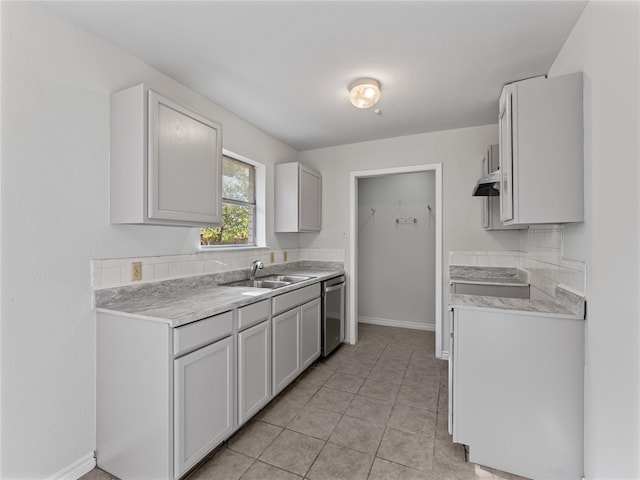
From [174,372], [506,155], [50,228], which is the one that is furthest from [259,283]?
[506,155]

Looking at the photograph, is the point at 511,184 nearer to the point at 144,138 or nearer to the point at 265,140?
the point at 144,138

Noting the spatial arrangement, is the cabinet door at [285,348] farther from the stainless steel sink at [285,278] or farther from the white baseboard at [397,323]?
the white baseboard at [397,323]

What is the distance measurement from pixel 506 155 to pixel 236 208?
2405 millimetres

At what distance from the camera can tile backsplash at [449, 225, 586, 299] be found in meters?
1.74

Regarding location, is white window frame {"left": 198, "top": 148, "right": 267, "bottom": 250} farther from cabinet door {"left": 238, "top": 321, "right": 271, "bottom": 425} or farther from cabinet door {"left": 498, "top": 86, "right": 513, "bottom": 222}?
cabinet door {"left": 498, "top": 86, "right": 513, "bottom": 222}

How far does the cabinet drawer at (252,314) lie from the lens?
6.55 feet

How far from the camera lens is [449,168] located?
3.35 metres

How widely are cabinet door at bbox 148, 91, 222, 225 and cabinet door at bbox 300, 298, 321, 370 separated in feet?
3.98

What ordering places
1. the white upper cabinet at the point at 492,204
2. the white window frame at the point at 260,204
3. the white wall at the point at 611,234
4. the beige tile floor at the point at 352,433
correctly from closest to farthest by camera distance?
the white wall at the point at 611,234 → the beige tile floor at the point at 352,433 → the white upper cabinet at the point at 492,204 → the white window frame at the point at 260,204

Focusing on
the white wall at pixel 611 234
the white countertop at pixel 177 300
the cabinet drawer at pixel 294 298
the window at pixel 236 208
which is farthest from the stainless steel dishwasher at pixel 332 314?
the white wall at pixel 611 234

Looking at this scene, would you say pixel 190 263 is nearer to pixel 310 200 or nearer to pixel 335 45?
pixel 310 200

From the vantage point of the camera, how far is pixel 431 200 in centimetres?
436

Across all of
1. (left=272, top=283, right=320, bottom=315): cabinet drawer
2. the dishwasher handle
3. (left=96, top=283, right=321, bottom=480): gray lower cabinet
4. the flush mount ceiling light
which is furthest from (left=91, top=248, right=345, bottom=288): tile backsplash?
the flush mount ceiling light

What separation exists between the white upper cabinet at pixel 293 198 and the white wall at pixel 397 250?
1.36m
